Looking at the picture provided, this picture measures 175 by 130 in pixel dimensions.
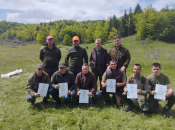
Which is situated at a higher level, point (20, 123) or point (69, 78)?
point (69, 78)

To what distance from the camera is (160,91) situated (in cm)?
415

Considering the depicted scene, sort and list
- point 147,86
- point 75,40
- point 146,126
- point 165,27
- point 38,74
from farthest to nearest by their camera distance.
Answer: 1. point 165,27
2. point 75,40
3. point 38,74
4. point 147,86
5. point 146,126

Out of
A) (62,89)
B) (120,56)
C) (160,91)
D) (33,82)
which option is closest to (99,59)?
(120,56)

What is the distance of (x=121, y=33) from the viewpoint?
69125mm

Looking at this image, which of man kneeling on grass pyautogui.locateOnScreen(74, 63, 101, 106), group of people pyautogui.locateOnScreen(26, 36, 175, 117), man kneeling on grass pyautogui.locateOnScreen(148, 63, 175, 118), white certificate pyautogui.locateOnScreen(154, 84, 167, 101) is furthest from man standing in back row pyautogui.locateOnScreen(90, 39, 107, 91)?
white certificate pyautogui.locateOnScreen(154, 84, 167, 101)

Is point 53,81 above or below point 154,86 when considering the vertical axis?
above

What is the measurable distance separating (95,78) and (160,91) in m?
2.30

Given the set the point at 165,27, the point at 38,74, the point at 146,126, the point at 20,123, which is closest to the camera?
the point at 146,126

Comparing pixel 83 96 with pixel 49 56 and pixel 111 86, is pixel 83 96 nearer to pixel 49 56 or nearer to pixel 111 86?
pixel 111 86

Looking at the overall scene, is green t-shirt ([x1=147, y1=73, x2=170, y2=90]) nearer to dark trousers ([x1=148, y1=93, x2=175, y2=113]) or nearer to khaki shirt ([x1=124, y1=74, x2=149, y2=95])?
khaki shirt ([x1=124, y1=74, x2=149, y2=95])

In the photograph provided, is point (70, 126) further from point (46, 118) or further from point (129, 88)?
point (129, 88)

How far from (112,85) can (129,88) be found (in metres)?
0.64

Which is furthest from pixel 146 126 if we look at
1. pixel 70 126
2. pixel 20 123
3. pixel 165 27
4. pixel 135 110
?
pixel 165 27

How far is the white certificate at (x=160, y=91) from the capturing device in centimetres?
410
